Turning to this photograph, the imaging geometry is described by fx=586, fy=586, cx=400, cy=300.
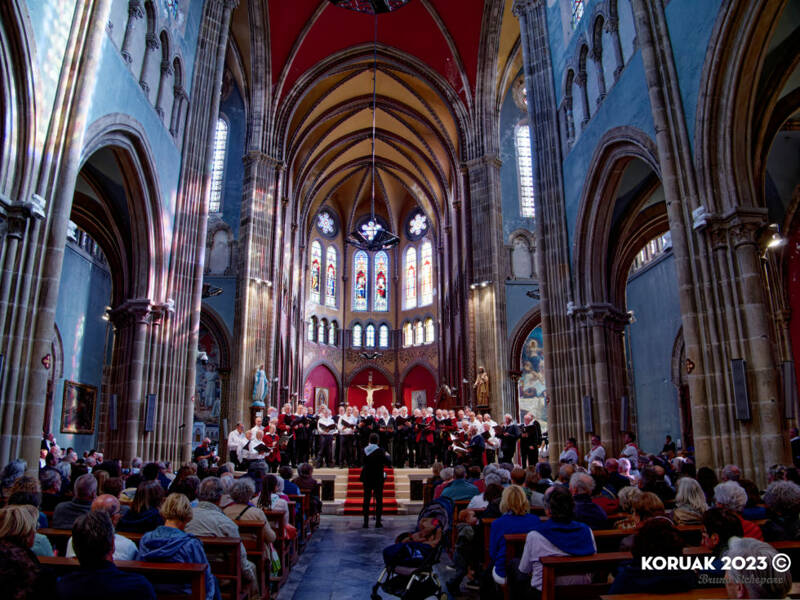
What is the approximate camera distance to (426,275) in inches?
1495

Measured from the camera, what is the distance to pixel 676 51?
8.83 metres

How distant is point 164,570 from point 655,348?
1856 centimetres

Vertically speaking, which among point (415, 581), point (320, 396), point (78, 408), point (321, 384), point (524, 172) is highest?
point (524, 172)

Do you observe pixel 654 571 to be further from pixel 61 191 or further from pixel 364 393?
pixel 364 393

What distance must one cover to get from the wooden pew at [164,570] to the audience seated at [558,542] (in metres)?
2.09

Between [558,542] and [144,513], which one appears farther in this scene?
[144,513]

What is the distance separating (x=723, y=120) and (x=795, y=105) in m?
3.58

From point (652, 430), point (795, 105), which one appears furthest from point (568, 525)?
point (652, 430)

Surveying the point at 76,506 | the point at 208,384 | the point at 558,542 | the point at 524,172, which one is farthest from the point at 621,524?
the point at 524,172

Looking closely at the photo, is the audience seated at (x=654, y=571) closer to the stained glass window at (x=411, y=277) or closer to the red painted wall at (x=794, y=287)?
the red painted wall at (x=794, y=287)

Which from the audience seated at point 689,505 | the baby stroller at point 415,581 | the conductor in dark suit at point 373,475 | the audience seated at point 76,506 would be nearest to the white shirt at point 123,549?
the audience seated at point 76,506

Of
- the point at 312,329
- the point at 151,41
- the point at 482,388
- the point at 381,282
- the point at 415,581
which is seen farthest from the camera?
the point at 381,282

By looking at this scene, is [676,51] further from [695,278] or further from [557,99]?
[557,99]

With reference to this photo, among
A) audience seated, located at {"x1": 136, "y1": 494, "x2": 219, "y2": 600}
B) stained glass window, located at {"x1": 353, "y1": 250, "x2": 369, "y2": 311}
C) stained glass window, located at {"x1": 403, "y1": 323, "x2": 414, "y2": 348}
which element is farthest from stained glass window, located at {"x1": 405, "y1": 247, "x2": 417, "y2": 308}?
audience seated, located at {"x1": 136, "y1": 494, "x2": 219, "y2": 600}
